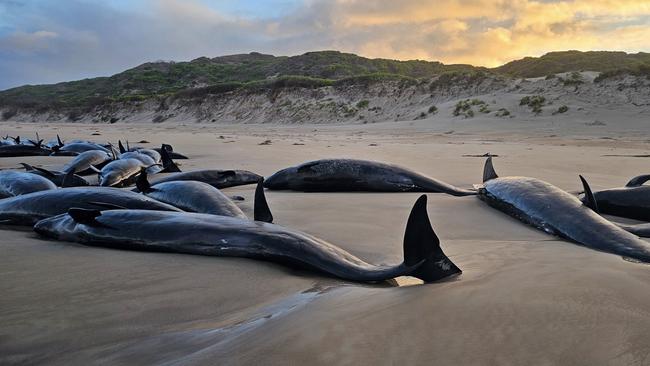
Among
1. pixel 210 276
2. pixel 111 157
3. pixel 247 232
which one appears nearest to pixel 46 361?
pixel 210 276

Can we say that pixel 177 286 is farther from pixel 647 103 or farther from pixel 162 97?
pixel 162 97

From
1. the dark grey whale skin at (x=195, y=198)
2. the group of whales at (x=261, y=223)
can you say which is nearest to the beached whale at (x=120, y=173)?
A: the group of whales at (x=261, y=223)

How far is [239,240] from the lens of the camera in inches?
107

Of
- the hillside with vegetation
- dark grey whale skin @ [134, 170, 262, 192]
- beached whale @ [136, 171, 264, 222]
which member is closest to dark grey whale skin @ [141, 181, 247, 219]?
beached whale @ [136, 171, 264, 222]

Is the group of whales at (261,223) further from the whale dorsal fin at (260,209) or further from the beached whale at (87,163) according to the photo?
the beached whale at (87,163)

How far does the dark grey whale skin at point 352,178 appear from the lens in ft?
17.4

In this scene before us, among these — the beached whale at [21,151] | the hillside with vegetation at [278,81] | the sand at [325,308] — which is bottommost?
the sand at [325,308]

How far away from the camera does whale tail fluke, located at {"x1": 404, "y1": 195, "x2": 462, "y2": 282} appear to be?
2.04 m

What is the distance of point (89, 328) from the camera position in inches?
67.2

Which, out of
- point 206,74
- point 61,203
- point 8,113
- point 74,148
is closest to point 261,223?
point 61,203

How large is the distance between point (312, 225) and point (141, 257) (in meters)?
1.22

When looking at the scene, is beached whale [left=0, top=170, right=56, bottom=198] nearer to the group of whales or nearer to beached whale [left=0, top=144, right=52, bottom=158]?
the group of whales

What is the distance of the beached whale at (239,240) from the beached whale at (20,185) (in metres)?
1.58

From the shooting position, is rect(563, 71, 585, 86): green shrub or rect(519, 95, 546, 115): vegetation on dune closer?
rect(519, 95, 546, 115): vegetation on dune
